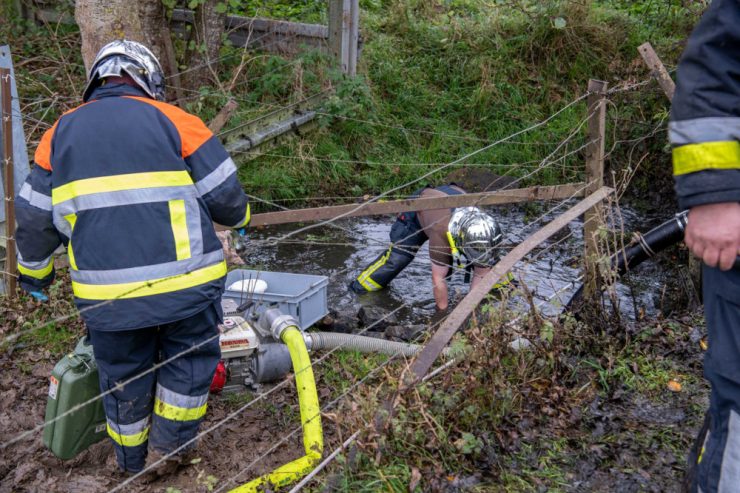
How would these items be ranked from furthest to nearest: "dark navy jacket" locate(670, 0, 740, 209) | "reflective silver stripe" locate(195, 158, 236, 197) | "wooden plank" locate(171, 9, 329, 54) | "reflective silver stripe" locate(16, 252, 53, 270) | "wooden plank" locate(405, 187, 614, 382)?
1. "wooden plank" locate(171, 9, 329, 54)
2. "reflective silver stripe" locate(16, 252, 53, 270)
3. "reflective silver stripe" locate(195, 158, 236, 197)
4. "wooden plank" locate(405, 187, 614, 382)
5. "dark navy jacket" locate(670, 0, 740, 209)

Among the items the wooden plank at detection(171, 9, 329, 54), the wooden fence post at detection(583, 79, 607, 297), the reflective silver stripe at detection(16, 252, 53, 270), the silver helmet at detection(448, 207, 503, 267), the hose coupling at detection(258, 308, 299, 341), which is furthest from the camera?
the wooden plank at detection(171, 9, 329, 54)

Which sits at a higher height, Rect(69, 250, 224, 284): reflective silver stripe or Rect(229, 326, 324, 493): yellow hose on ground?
Rect(69, 250, 224, 284): reflective silver stripe

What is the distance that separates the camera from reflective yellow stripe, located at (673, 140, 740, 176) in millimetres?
1967

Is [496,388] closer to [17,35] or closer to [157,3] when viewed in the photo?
[157,3]

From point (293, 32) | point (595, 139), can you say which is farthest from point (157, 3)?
point (595, 139)

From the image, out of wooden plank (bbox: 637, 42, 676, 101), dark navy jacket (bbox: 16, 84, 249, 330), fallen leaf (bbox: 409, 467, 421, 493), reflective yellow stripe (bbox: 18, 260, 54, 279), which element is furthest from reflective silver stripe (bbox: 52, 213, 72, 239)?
wooden plank (bbox: 637, 42, 676, 101)

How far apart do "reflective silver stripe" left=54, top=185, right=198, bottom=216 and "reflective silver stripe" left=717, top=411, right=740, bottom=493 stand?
7.62ft

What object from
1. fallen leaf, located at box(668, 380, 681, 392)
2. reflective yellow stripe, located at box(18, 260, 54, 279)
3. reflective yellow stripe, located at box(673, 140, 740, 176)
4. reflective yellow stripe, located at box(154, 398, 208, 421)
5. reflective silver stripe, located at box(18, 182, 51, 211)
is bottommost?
reflective yellow stripe, located at box(154, 398, 208, 421)

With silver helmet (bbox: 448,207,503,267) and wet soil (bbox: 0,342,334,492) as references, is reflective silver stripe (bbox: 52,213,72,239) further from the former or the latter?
silver helmet (bbox: 448,207,503,267)

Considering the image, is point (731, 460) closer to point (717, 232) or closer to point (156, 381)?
point (717, 232)

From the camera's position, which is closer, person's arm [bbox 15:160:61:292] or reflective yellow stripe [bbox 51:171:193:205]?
reflective yellow stripe [bbox 51:171:193:205]

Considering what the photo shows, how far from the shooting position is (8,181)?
17.0ft

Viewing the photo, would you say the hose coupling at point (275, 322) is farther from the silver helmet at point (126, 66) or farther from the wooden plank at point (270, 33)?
the wooden plank at point (270, 33)

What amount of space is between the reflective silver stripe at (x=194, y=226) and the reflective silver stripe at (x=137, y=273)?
5cm
